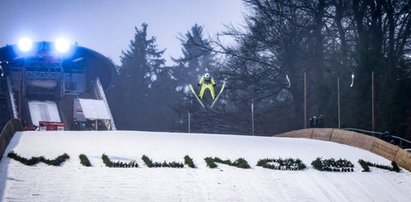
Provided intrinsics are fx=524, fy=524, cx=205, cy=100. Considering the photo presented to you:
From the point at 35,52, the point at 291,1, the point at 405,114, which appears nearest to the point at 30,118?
the point at 35,52

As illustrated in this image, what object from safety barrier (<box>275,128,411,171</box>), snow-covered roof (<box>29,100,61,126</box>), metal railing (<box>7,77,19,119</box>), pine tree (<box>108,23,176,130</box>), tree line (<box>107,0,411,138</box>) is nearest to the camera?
safety barrier (<box>275,128,411,171</box>)

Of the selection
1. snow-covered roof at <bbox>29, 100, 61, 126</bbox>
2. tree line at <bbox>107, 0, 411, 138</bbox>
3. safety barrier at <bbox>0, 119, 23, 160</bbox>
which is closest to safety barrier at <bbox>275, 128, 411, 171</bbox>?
tree line at <bbox>107, 0, 411, 138</bbox>

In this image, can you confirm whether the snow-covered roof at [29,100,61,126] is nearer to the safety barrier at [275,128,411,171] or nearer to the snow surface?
the safety barrier at [275,128,411,171]

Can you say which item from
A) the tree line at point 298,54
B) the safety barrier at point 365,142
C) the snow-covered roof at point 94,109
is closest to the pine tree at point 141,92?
the snow-covered roof at point 94,109

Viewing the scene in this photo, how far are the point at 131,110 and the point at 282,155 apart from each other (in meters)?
51.8

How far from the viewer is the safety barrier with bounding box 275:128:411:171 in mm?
16156

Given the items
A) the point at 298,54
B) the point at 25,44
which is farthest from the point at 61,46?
the point at 298,54

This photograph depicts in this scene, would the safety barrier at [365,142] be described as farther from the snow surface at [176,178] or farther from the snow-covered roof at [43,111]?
the snow-covered roof at [43,111]

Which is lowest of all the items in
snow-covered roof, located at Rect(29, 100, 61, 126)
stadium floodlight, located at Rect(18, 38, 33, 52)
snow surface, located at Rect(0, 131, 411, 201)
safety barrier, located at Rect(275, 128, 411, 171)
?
snow surface, located at Rect(0, 131, 411, 201)

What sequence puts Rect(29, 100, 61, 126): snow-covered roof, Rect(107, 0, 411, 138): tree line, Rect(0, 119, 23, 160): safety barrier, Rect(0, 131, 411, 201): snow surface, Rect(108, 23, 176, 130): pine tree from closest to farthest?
Rect(0, 131, 411, 201): snow surface → Rect(0, 119, 23, 160): safety barrier → Rect(107, 0, 411, 138): tree line → Rect(29, 100, 61, 126): snow-covered roof → Rect(108, 23, 176, 130): pine tree

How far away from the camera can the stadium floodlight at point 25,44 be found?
4866 cm

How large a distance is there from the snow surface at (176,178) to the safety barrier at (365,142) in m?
0.40

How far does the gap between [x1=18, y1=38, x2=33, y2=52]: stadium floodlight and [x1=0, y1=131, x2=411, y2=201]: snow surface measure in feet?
108

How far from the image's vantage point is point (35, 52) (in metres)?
48.8
